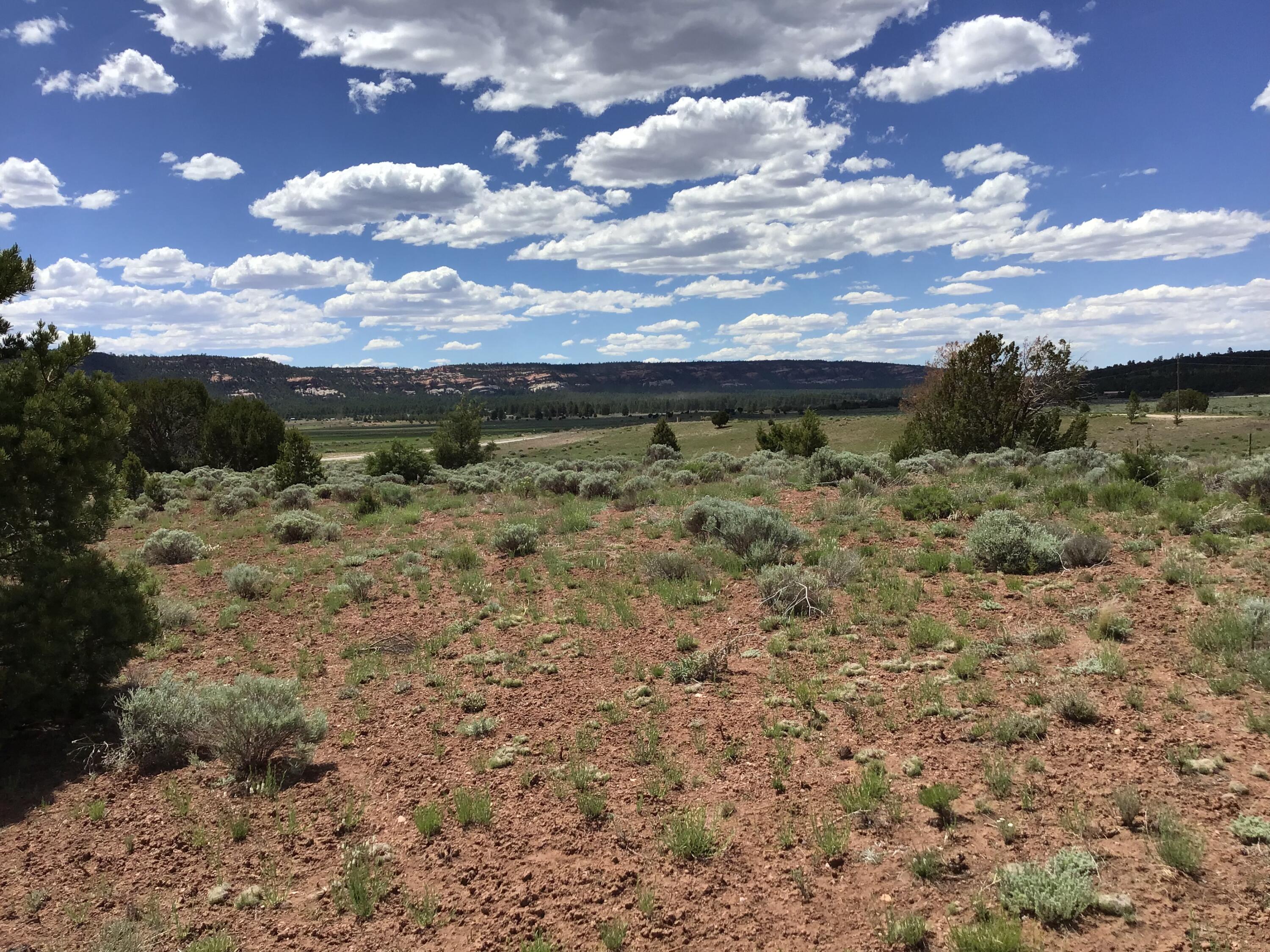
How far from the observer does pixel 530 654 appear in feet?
26.2

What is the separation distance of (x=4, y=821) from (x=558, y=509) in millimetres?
12655

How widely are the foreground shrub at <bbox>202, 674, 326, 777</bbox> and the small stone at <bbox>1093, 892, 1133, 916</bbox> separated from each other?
5.39 metres

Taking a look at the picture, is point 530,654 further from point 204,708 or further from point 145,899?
point 145,899

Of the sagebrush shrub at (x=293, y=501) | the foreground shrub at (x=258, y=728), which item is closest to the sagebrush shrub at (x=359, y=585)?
the foreground shrub at (x=258, y=728)

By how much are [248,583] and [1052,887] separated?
10937 millimetres

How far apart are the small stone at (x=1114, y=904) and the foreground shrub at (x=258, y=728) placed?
539 cm

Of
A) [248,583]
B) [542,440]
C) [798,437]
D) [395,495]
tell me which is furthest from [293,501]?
[542,440]

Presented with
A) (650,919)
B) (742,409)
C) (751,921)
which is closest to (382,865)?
(650,919)

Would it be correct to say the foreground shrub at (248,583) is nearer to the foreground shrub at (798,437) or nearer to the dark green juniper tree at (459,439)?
the foreground shrub at (798,437)

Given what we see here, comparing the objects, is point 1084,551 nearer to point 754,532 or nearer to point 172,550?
point 754,532

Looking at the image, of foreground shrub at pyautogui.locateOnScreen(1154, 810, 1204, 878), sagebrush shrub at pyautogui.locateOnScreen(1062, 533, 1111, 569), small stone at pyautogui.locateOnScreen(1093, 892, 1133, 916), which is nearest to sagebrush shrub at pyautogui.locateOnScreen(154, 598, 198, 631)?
small stone at pyautogui.locateOnScreen(1093, 892, 1133, 916)

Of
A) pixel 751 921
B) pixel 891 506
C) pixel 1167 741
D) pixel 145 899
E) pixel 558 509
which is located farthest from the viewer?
pixel 558 509

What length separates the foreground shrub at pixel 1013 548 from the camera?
8.95 meters

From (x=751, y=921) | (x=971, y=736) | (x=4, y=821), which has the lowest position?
(x=4, y=821)
